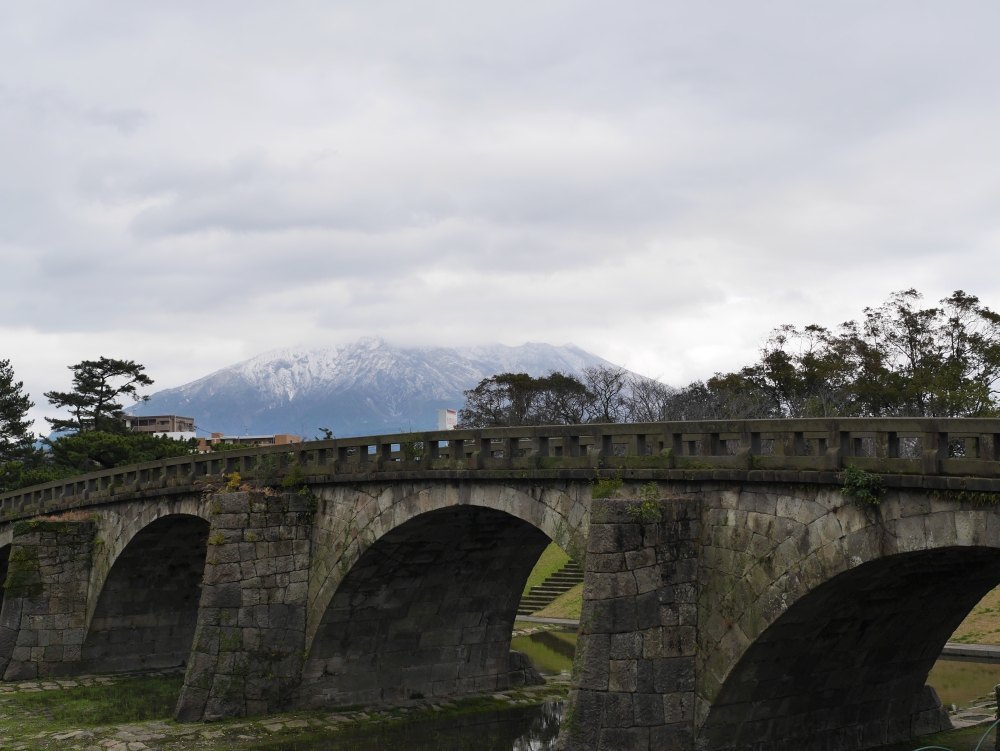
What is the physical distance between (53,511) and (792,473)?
33031mm

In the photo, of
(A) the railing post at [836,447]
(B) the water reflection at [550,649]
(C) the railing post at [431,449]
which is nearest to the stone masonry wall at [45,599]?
(B) the water reflection at [550,649]

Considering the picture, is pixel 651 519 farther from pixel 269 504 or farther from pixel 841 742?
pixel 269 504

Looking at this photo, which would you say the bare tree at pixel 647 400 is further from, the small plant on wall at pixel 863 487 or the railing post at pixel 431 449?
the small plant on wall at pixel 863 487

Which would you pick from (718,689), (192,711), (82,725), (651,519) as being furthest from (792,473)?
(82,725)

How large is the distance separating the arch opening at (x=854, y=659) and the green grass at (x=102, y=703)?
52.9ft

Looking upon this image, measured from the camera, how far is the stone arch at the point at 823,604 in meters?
14.2

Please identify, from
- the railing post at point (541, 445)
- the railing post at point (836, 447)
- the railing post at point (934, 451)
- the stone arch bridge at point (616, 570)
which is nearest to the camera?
the railing post at point (934, 451)

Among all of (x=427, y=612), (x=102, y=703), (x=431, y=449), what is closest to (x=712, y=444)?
(x=431, y=449)

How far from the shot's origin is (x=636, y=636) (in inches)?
655

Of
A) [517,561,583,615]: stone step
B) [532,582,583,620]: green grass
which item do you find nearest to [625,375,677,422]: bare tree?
[517,561,583,615]: stone step

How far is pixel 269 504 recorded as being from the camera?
25.8m

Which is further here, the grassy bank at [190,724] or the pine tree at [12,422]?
the pine tree at [12,422]

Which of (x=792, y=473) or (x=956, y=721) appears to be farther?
(x=956, y=721)

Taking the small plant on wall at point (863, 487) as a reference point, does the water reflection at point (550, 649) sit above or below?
below
